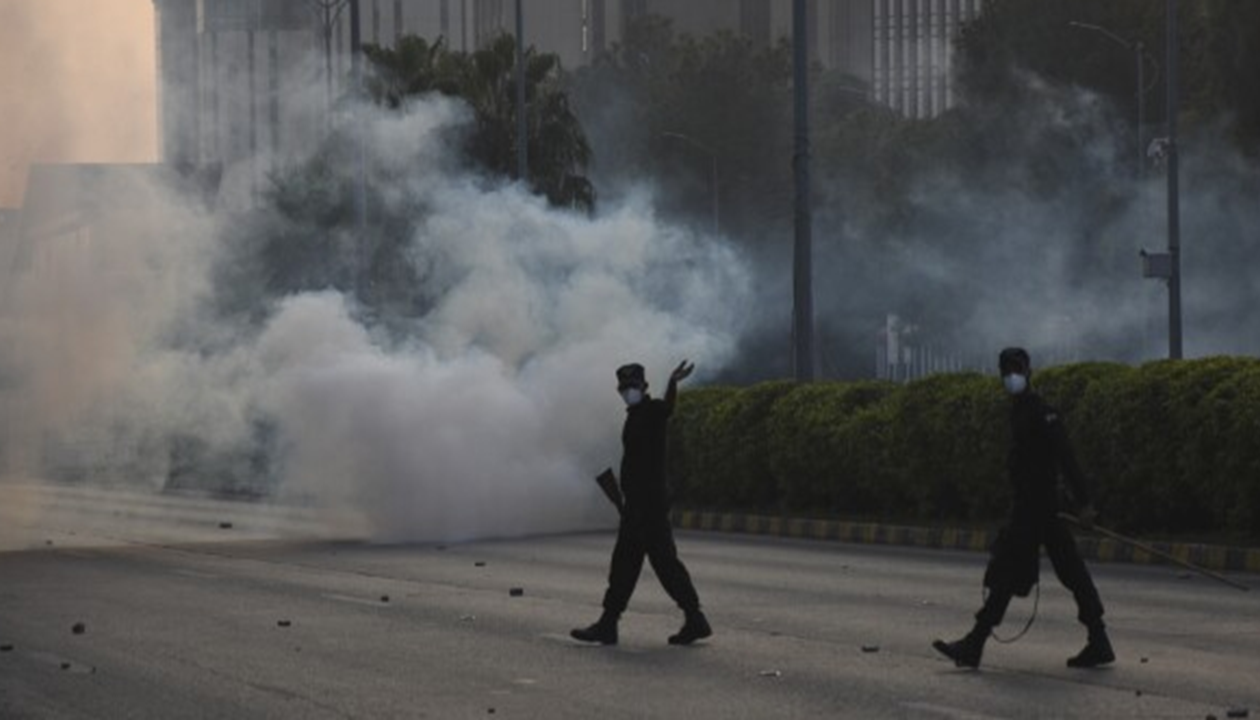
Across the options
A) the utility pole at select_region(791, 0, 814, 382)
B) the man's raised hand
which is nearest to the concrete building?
the utility pole at select_region(791, 0, 814, 382)

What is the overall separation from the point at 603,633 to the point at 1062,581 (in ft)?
10.0

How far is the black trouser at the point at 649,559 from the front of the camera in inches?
→ 695

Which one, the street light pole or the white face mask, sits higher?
the street light pole

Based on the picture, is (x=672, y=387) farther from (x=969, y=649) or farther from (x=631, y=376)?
(x=969, y=649)

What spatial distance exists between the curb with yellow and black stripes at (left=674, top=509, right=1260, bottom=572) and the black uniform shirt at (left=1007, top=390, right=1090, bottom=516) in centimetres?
827

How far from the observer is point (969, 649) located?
15617 mm

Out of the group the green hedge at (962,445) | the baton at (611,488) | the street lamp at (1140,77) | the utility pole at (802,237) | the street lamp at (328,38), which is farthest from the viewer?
the street lamp at (1140,77)

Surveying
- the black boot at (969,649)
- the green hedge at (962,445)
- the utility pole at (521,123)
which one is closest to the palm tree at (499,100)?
the utility pole at (521,123)

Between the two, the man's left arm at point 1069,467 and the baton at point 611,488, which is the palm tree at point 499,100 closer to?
the baton at point 611,488

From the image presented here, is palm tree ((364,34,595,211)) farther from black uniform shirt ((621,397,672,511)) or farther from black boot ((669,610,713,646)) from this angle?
black boot ((669,610,713,646))

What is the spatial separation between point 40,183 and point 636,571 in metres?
19.3

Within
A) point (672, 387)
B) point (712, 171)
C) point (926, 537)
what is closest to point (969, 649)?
point (672, 387)

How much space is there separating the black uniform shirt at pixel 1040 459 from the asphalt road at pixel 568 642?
2.68ft

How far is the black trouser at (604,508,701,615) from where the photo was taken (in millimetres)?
17656
